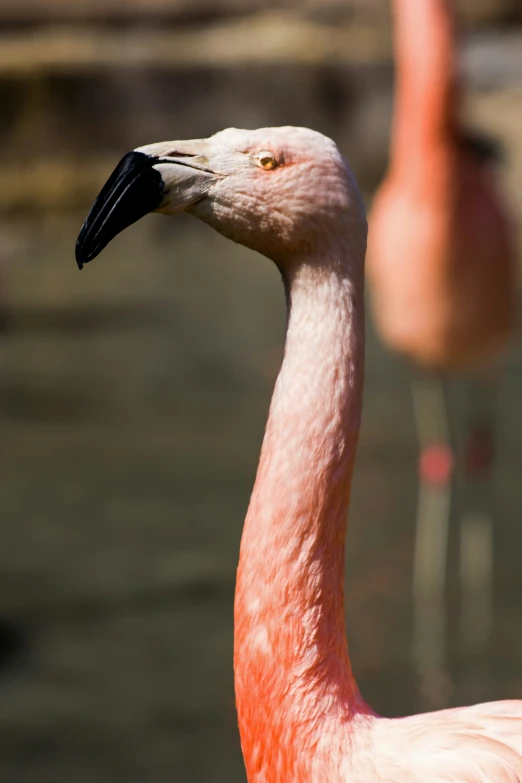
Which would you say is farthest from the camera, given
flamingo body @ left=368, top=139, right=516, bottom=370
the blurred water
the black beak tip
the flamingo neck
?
flamingo body @ left=368, top=139, right=516, bottom=370

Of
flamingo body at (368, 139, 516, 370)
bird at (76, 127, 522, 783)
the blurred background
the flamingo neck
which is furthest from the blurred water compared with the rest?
bird at (76, 127, 522, 783)

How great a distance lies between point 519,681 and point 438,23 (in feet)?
5.99

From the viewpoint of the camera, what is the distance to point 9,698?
3.53 meters

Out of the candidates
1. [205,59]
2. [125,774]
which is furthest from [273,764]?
[205,59]

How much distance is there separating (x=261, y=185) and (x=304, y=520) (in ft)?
1.27

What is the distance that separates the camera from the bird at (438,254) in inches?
143

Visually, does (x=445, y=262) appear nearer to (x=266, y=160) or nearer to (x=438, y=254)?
(x=438, y=254)

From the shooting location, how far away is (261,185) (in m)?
1.45

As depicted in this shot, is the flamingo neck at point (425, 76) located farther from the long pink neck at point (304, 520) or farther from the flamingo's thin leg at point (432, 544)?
the long pink neck at point (304, 520)

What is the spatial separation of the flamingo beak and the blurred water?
2.08m

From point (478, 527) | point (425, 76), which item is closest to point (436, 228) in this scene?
point (425, 76)

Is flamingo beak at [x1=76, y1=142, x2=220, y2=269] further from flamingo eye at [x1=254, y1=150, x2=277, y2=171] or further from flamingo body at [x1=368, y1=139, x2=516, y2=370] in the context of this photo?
flamingo body at [x1=368, y1=139, x2=516, y2=370]

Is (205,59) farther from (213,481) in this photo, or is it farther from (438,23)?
(438,23)

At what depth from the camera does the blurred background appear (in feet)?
11.8
